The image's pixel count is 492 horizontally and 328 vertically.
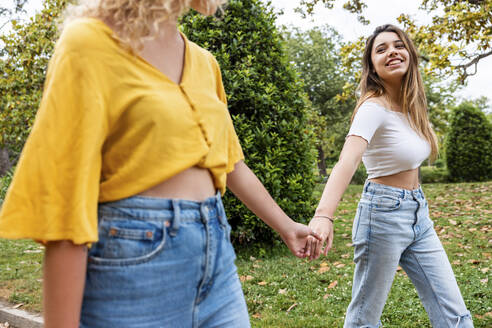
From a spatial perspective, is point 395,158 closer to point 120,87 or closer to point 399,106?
point 399,106

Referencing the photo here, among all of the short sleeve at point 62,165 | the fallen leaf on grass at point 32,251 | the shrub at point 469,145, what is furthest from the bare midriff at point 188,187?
the shrub at point 469,145

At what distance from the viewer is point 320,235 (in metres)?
2.27

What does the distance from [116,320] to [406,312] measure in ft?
11.6

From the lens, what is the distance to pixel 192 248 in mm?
1249

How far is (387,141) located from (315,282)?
110 inches

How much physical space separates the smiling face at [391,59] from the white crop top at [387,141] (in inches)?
13.0

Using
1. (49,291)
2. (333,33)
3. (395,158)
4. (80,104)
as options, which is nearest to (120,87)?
(80,104)

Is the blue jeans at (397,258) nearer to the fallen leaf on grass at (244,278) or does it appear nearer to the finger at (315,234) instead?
the finger at (315,234)

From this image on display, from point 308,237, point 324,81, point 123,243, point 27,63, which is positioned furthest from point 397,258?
point 324,81

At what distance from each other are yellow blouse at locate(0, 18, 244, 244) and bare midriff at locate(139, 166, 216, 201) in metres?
0.03

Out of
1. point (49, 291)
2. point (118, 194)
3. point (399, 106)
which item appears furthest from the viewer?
point (399, 106)

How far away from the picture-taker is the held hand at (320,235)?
2.14 m

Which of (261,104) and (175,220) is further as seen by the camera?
(261,104)

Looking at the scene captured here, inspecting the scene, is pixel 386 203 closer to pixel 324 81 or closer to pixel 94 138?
pixel 94 138
